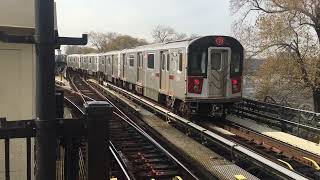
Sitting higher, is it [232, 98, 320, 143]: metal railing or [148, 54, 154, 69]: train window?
[148, 54, 154, 69]: train window

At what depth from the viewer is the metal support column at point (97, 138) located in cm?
371

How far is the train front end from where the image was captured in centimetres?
1523

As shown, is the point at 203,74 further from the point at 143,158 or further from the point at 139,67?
the point at 139,67

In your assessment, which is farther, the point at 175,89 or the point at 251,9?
the point at 251,9

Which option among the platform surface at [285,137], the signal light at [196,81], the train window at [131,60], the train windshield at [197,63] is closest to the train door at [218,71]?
the train windshield at [197,63]

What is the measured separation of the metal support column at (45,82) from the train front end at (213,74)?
1184 centimetres

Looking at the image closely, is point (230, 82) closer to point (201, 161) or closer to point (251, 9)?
point (201, 161)

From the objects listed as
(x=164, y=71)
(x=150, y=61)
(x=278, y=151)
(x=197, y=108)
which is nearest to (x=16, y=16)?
(x=278, y=151)

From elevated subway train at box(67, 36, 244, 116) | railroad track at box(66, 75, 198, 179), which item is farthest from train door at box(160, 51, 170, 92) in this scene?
railroad track at box(66, 75, 198, 179)

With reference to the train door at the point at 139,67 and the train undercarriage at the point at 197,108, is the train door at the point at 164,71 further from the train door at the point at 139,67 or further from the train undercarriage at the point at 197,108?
the train door at the point at 139,67

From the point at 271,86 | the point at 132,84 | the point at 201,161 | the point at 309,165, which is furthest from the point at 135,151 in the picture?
the point at 132,84

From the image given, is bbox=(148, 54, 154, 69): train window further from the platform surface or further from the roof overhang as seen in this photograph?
the roof overhang

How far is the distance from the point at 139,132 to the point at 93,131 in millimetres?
9323

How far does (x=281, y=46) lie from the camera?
2322cm
